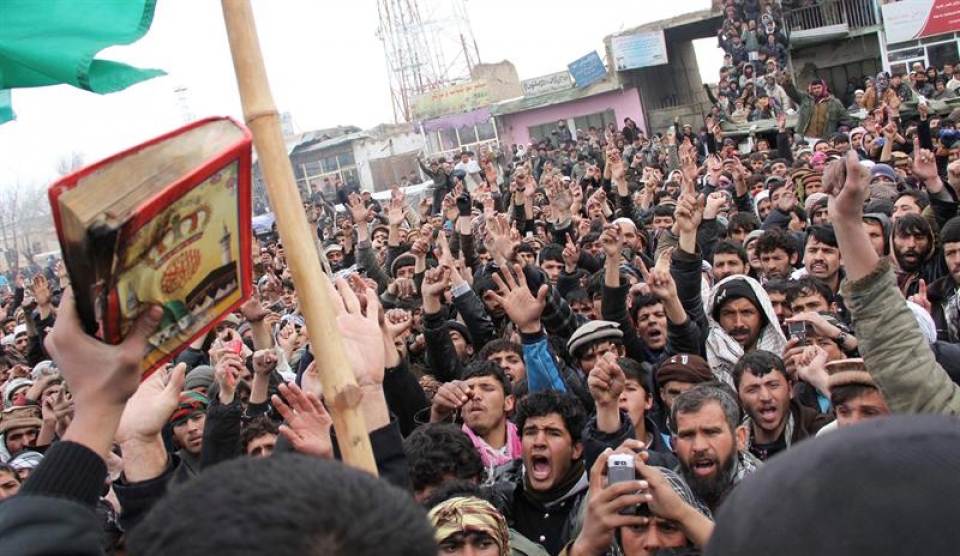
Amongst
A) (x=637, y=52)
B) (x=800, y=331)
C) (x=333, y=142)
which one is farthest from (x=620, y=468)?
(x=333, y=142)

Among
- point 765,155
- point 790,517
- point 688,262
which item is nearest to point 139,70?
point 790,517

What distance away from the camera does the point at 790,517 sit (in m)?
0.80

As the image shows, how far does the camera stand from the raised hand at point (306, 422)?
2.08 m

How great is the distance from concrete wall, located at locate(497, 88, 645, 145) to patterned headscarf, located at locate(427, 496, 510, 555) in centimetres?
2490

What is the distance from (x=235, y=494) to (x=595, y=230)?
25.6ft

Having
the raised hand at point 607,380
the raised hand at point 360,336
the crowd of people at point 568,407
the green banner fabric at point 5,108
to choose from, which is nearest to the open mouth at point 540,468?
the crowd of people at point 568,407

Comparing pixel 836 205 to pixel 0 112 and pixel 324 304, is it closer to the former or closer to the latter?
pixel 324 304

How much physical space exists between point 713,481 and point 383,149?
30.9 meters

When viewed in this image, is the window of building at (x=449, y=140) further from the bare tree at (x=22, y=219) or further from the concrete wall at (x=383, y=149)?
the bare tree at (x=22, y=219)

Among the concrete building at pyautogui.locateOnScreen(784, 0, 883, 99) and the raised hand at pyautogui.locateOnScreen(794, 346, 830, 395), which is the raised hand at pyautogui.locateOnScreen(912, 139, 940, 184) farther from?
the concrete building at pyautogui.locateOnScreen(784, 0, 883, 99)

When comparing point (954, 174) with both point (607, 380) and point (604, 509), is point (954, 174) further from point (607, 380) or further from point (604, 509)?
point (604, 509)

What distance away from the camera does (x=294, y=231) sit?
→ 1819 millimetres

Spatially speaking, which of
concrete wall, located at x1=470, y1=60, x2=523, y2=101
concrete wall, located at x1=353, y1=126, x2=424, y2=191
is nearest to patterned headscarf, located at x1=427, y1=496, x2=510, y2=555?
concrete wall, located at x1=353, y1=126, x2=424, y2=191

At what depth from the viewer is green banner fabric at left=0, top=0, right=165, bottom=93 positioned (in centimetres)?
240
